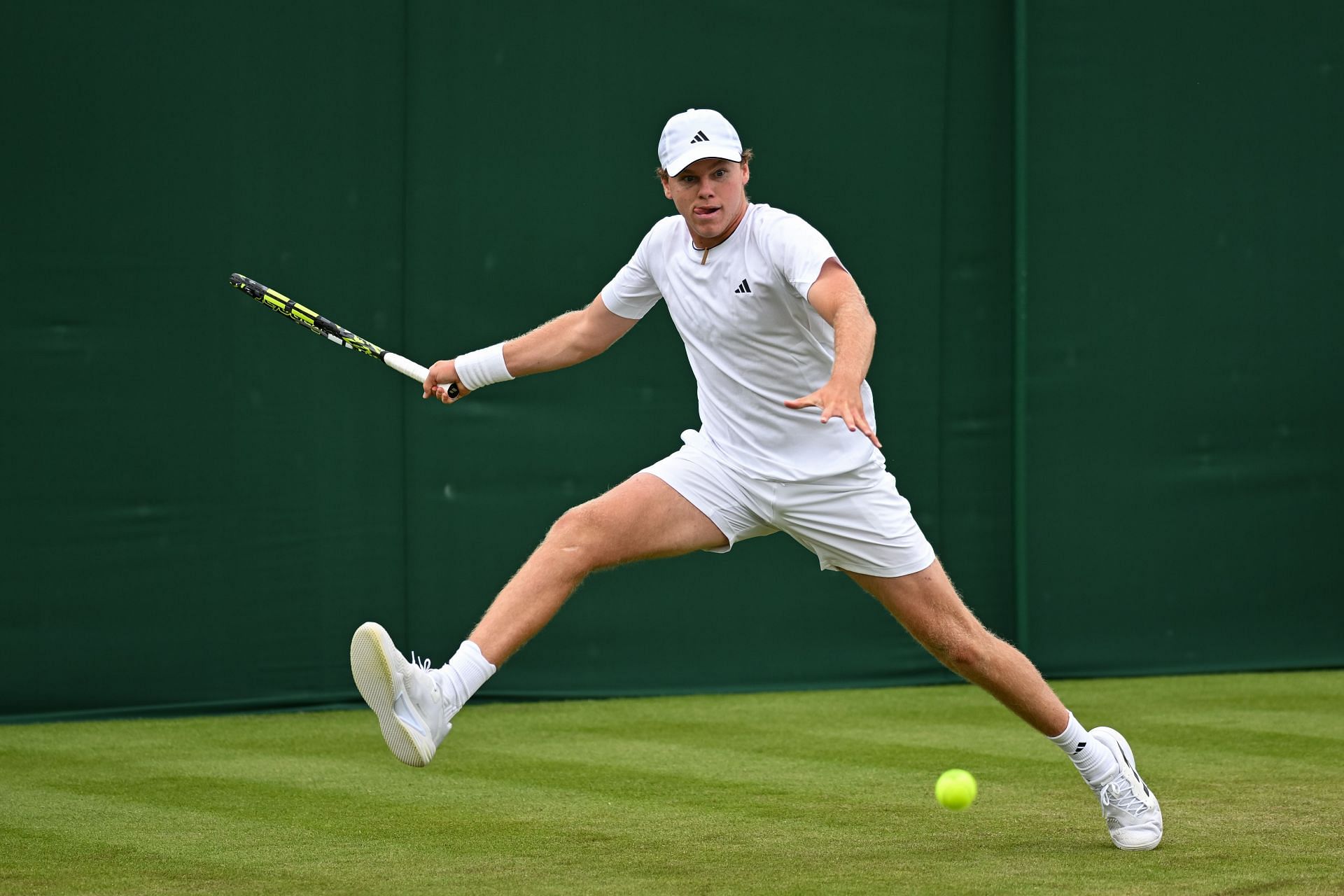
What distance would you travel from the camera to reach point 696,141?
4.70m

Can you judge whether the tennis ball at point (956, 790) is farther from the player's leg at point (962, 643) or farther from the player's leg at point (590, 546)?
the player's leg at point (590, 546)

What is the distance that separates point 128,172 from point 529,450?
86.2 inches

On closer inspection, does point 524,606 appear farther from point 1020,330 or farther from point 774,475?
point 1020,330

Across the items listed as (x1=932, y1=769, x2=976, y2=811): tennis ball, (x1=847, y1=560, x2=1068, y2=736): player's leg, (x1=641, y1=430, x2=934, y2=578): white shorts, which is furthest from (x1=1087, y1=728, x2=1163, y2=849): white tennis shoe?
(x1=641, y1=430, x2=934, y2=578): white shorts

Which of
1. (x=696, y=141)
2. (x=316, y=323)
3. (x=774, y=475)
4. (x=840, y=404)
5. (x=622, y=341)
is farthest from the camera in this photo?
(x=622, y=341)

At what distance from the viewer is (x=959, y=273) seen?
9.22 m

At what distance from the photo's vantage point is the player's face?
4.76 metres

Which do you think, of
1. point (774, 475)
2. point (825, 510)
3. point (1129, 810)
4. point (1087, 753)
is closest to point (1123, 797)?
point (1129, 810)

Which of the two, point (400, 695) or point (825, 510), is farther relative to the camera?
point (825, 510)

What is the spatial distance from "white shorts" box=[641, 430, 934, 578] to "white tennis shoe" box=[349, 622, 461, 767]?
93cm

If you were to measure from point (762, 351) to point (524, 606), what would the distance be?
959mm

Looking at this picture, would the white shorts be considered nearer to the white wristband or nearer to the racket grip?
the white wristband

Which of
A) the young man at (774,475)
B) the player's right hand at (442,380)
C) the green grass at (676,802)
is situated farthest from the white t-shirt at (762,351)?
the green grass at (676,802)

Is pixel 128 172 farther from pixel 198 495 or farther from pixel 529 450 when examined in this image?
pixel 529 450
